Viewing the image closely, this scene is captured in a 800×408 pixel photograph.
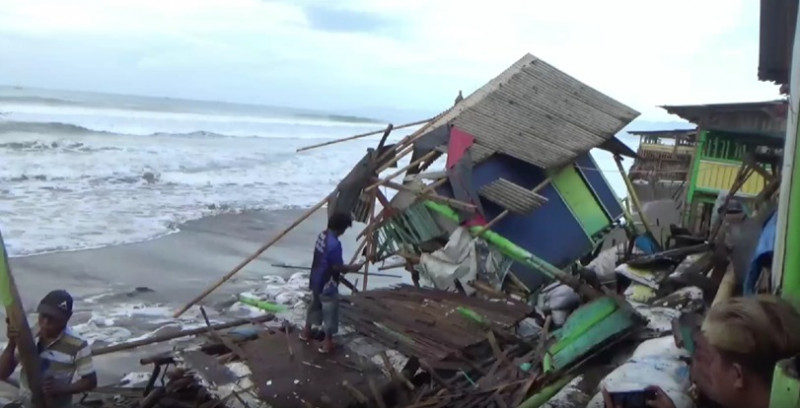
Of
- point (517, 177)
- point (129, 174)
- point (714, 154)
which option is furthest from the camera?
point (129, 174)

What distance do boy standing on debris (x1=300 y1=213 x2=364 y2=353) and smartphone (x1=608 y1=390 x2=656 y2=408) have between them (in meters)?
4.99

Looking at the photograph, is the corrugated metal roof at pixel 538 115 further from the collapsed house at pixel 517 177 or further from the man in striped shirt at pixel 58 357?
the man in striped shirt at pixel 58 357

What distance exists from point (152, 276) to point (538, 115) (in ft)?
23.7

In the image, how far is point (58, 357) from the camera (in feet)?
14.3

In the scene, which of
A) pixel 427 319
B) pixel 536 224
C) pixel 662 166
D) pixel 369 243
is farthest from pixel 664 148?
pixel 427 319

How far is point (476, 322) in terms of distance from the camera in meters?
7.94

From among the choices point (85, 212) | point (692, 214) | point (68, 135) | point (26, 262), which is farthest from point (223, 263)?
point (68, 135)

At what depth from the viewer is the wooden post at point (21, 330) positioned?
124 inches

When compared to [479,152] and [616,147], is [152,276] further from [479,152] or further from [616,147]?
[616,147]

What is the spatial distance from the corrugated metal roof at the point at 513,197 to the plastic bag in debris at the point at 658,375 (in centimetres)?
549

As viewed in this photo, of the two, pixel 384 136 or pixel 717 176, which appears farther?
pixel 717 176

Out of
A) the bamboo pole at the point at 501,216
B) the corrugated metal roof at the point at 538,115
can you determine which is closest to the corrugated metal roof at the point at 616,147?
the corrugated metal roof at the point at 538,115

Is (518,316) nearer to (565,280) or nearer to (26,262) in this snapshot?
(565,280)

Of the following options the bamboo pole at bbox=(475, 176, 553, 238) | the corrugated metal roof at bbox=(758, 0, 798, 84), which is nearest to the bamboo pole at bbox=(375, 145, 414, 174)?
the bamboo pole at bbox=(475, 176, 553, 238)
